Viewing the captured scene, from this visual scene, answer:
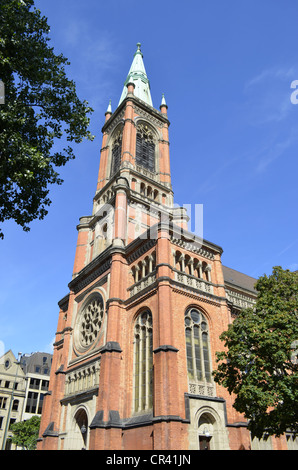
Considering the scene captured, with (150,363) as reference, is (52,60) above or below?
above

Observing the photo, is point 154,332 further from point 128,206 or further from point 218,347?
point 128,206

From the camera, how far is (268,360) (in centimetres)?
1509

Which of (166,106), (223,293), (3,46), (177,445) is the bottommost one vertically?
(177,445)

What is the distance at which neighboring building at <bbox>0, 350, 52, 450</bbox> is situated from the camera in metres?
54.9

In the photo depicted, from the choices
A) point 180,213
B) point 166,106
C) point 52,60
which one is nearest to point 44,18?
point 52,60

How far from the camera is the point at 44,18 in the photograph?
14672 millimetres

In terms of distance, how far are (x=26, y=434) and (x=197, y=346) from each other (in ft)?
114

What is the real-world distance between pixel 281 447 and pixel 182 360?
9.75 m

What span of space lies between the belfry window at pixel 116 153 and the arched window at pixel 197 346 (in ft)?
72.7

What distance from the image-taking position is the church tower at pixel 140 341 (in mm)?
19219

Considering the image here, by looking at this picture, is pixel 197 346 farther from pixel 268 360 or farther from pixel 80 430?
pixel 80 430

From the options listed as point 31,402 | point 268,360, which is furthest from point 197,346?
point 31,402

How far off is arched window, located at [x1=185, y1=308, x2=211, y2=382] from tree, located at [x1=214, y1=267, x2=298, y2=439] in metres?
4.00

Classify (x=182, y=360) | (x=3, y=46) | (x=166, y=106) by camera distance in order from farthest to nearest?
(x=166, y=106)
(x=182, y=360)
(x=3, y=46)
